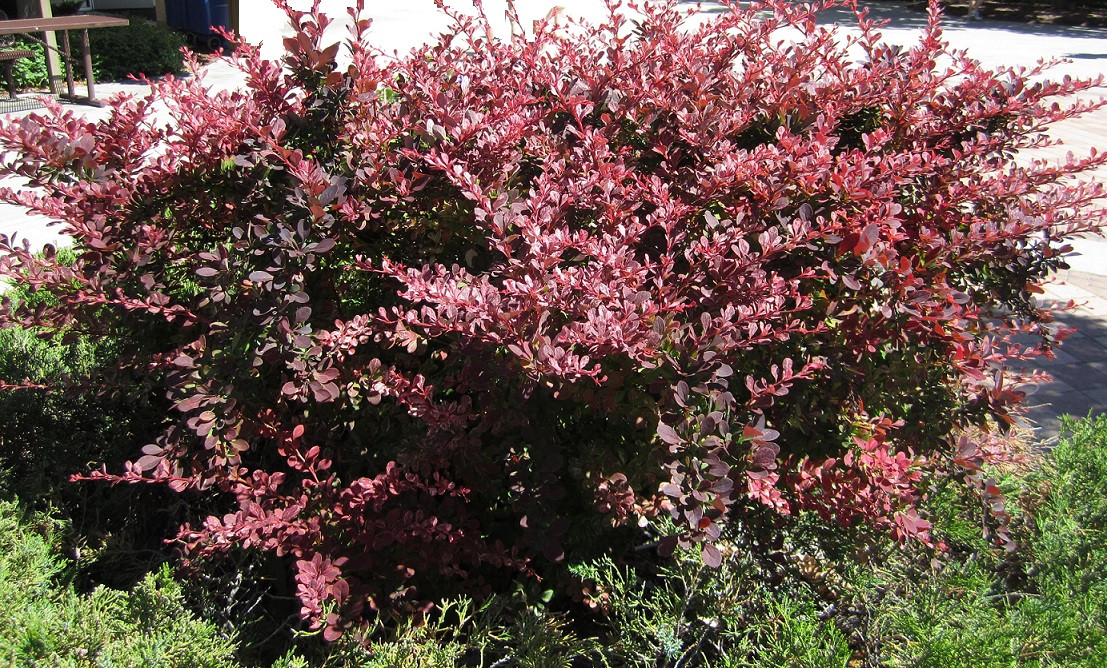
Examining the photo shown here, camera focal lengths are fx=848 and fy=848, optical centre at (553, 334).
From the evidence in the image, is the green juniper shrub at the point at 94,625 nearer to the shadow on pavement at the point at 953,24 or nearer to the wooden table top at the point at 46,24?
the wooden table top at the point at 46,24

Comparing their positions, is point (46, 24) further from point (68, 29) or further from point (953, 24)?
point (953, 24)

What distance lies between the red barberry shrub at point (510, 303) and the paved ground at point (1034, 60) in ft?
2.12

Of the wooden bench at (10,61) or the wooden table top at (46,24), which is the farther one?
the wooden bench at (10,61)

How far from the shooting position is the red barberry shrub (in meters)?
2.02

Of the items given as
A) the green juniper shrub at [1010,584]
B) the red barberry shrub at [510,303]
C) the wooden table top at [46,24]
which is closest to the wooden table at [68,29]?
the wooden table top at [46,24]

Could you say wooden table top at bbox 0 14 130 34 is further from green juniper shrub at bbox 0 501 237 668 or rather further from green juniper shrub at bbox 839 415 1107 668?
green juniper shrub at bbox 839 415 1107 668

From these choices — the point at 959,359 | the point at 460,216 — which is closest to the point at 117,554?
the point at 460,216

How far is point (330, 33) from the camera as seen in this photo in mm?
16125

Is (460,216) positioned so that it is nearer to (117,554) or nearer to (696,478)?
(696,478)

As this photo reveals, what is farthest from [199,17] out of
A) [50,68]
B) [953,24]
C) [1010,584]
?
[953,24]

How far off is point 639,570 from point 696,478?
89cm

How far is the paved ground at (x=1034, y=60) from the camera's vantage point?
433 centimetres

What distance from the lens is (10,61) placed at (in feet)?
34.8

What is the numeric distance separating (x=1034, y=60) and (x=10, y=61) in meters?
15.9
